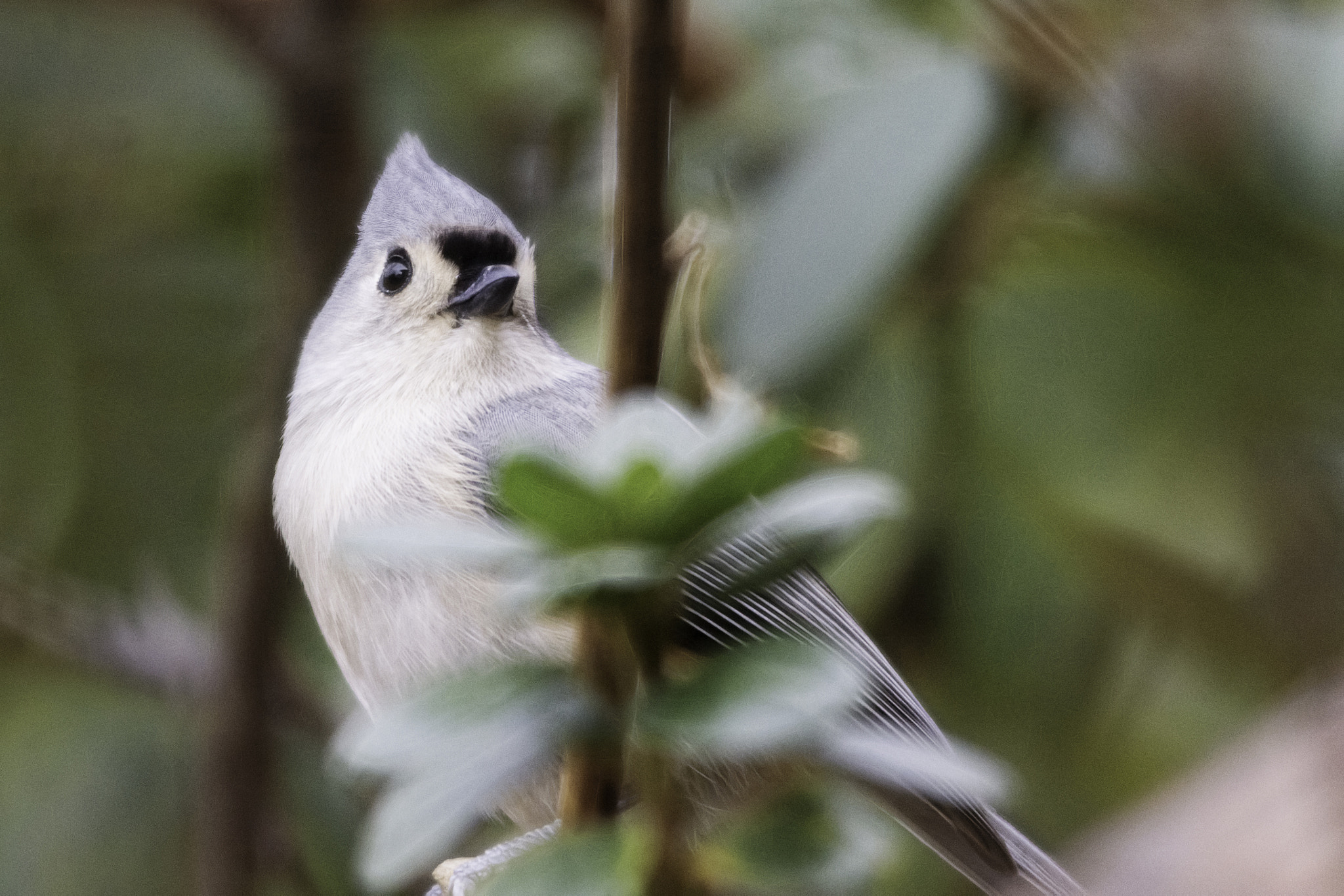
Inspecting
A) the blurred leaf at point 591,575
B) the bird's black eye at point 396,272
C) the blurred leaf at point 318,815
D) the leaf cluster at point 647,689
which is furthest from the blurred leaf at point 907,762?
the blurred leaf at point 318,815

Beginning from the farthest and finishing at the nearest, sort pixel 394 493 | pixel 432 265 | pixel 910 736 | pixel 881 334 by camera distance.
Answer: pixel 881 334, pixel 432 265, pixel 394 493, pixel 910 736

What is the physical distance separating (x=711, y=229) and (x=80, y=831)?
110cm

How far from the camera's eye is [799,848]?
0.65 meters

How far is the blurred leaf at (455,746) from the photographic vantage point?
A: 0.63 metres

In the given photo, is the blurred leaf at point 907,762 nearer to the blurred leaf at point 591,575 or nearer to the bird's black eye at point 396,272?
the blurred leaf at point 591,575

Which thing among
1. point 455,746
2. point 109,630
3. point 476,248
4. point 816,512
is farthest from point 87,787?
point 816,512

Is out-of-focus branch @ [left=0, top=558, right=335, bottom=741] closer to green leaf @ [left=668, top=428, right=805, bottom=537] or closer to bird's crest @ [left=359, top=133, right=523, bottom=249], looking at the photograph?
bird's crest @ [left=359, top=133, right=523, bottom=249]

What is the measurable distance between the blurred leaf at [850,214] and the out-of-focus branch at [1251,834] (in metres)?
0.61

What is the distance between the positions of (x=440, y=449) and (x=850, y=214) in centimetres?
48

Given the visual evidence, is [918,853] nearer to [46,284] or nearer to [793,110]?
[793,110]

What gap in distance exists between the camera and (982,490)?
1.76 metres

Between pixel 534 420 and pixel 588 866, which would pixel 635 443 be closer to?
pixel 588 866

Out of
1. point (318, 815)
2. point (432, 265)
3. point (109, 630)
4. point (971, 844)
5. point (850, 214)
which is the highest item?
point (850, 214)

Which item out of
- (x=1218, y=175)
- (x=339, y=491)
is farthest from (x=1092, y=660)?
(x=339, y=491)
